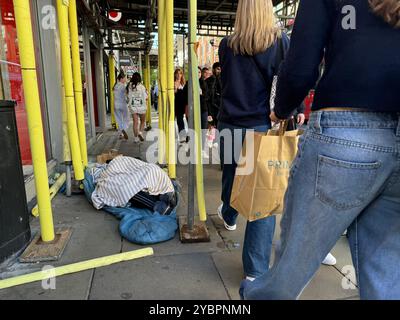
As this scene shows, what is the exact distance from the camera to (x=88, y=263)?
2.45 m

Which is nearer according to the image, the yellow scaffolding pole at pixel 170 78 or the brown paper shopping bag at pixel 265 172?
the brown paper shopping bag at pixel 265 172

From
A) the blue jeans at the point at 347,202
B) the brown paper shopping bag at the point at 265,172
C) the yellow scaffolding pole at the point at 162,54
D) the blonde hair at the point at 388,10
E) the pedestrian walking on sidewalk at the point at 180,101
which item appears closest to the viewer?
the blonde hair at the point at 388,10

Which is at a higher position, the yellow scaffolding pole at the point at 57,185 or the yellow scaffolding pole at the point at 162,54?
the yellow scaffolding pole at the point at 162,54

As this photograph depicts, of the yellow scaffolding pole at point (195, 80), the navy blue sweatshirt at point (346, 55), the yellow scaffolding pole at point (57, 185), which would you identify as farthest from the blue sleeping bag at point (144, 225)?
the navy blue sweatshirt at point (346, 55)

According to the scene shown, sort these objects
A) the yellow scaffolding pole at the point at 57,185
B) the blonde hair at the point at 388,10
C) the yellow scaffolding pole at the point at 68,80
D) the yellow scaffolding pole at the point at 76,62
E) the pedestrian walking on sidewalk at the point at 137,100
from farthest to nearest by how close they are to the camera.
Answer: the pedestrian walking on sidewalk at the point at 137,100
the yellow scaffolding pole at the point at 57,185
the yellow scaffolding pole at the point at 76,62
the yellow scaffolding pole at the point at 68,80
the blonde hair at the point at 388,10

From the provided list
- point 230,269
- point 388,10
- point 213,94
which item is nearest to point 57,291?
point 230,269

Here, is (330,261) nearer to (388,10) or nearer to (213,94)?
(388,10)

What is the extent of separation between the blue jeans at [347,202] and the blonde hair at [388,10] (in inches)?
10.9

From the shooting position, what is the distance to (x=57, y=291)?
2145mm

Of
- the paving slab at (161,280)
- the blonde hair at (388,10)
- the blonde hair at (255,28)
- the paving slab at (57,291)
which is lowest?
the paving slab at (161,280)

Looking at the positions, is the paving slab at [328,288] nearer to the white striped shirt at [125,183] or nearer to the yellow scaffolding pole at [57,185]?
the white striped shirt at [125,183]

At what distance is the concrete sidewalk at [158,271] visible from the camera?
2.14 meters

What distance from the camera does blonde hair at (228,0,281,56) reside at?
199cm
